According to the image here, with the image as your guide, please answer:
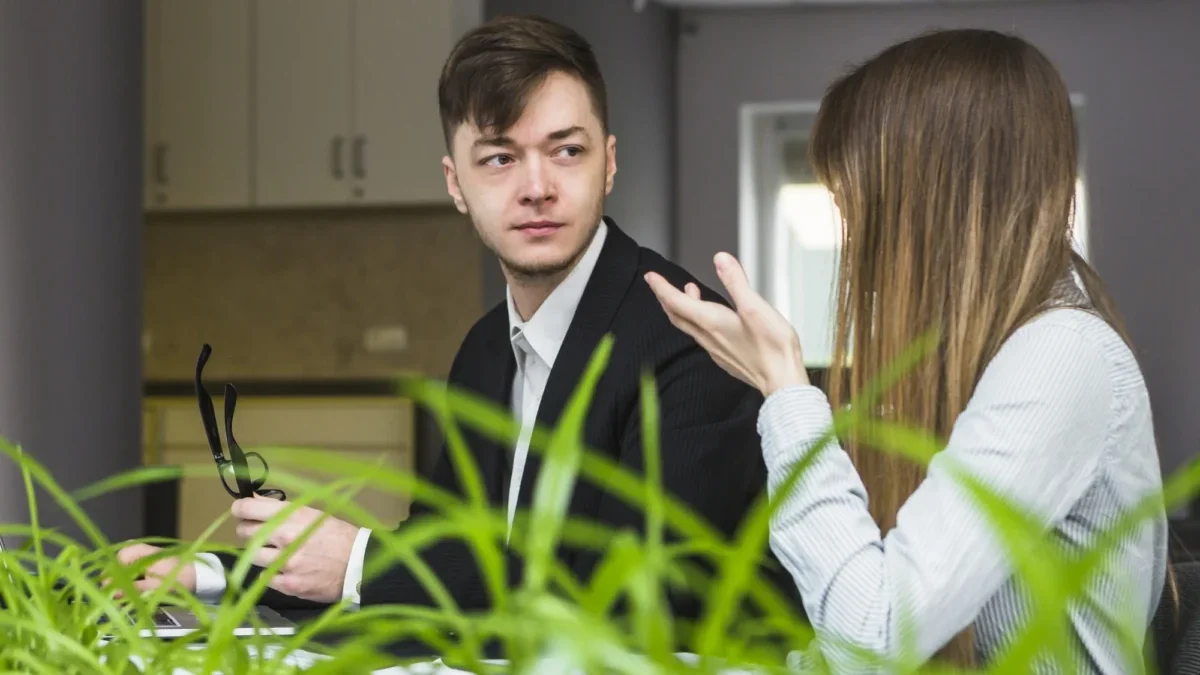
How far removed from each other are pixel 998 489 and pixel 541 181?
107cm

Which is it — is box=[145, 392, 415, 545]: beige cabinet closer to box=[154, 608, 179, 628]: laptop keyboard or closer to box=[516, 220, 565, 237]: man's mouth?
box=[516, 220, 565, 237]: man's mouth

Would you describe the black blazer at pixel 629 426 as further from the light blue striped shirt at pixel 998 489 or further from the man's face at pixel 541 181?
the light blue striped shirt at pixel 998 489

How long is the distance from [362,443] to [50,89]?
2.47 m

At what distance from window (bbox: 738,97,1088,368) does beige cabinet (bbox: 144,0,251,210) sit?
352 centimetres

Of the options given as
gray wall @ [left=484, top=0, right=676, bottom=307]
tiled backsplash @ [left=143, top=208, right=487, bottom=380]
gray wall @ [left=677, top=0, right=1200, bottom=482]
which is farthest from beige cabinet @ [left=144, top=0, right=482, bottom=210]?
gray wall @ [left=677, top=0, right=1200, bottom=482]

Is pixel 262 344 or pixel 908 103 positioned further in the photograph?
pixel 262 344

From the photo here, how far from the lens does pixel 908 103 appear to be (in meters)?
1.31

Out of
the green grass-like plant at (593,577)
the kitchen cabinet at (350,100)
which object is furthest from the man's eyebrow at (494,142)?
the kitchen cabinet at (350,100)

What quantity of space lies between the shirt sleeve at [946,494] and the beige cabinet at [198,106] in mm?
5090

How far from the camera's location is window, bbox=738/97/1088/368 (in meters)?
8.75

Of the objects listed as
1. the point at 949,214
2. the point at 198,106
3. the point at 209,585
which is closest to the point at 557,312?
the point at 209,585

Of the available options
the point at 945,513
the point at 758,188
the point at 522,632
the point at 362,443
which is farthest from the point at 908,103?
the point at 758,188

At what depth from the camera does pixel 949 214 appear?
1293 millimetres

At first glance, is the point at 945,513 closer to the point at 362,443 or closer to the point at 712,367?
the point at 712,367
